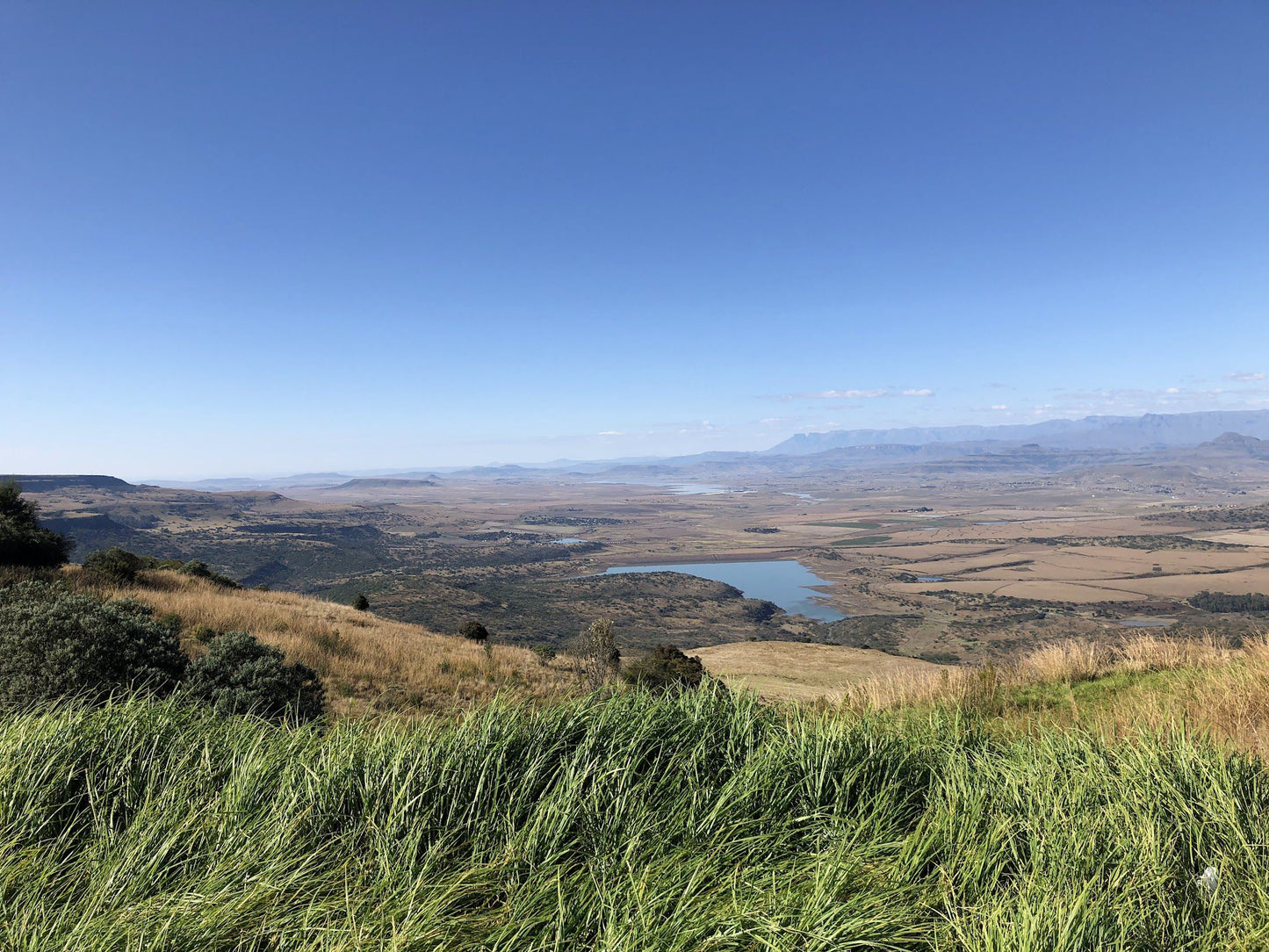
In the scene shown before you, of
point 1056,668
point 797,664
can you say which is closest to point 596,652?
point 1056,668

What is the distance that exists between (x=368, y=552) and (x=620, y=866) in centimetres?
16391

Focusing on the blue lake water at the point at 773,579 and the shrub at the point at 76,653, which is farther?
the blue lake water at the point at 773,579

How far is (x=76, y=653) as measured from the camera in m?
5.96

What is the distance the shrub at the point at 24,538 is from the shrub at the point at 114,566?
25.9 inches

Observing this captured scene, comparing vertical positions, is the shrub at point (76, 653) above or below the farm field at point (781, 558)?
above

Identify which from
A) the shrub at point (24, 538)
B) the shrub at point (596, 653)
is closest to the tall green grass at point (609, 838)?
the shrub at point (596, 653)

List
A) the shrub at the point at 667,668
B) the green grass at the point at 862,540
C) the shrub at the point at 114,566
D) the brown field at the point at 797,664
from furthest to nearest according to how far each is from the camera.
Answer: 1. the green grass at the point at 862,540
2. the brown field at the point at 797,664
3. the shrub at the point at 114,566
4. the shrub at the point at 667,668

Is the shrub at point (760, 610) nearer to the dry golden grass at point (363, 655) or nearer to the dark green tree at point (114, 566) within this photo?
the dry golden grass at point (363, 655)

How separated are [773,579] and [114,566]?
126m

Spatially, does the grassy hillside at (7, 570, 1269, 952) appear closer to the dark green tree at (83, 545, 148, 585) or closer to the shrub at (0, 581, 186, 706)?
the shrub at (0, 581, 186, 706)

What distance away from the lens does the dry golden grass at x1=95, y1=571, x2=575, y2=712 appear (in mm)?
11148

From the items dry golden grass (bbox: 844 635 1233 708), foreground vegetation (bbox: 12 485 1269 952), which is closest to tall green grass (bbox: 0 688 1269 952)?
foreground vegetation (bbox: 12 485 1269 952)

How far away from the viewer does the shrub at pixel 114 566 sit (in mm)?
15384

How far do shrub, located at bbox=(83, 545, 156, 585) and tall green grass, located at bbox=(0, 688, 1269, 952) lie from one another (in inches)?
605
